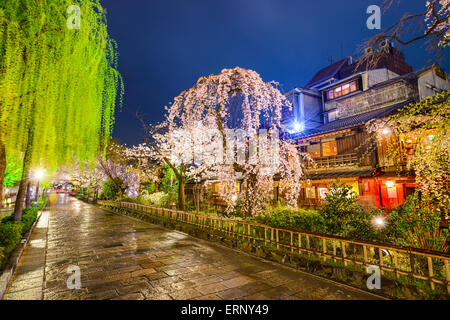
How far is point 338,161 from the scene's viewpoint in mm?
18438

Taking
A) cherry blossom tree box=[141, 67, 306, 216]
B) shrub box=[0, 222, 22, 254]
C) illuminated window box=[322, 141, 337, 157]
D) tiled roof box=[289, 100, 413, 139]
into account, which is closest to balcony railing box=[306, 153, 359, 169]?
illuminated window box=[322, 141, 337, 157]

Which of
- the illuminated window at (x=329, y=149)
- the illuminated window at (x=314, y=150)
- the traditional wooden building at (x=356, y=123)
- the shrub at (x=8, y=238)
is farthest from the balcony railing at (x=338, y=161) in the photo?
the shrub at (x=8, y=238)

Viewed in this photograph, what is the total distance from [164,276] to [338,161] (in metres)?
17.2

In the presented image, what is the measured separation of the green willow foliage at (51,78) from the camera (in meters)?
4.32

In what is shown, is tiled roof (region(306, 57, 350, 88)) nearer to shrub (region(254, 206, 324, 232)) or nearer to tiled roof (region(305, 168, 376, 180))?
tiled roof (region(305, 168, 376, 180))

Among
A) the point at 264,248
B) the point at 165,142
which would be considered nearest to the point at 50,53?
the point at 264,248

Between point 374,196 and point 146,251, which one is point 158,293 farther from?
point 374,196

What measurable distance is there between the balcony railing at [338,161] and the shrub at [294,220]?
397 inches

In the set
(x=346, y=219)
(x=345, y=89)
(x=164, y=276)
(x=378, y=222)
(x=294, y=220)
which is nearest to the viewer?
(x=164, y=276)

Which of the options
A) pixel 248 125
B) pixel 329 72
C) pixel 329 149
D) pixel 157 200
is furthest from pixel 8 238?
pixel 329 72

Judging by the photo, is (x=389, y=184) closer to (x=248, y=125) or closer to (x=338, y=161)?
(x=338, y=161)

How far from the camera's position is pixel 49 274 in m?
5.70

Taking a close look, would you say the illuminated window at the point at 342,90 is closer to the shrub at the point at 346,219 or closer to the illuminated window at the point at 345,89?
the illuminated window at the point at 345,89

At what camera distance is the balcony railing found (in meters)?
17.7
